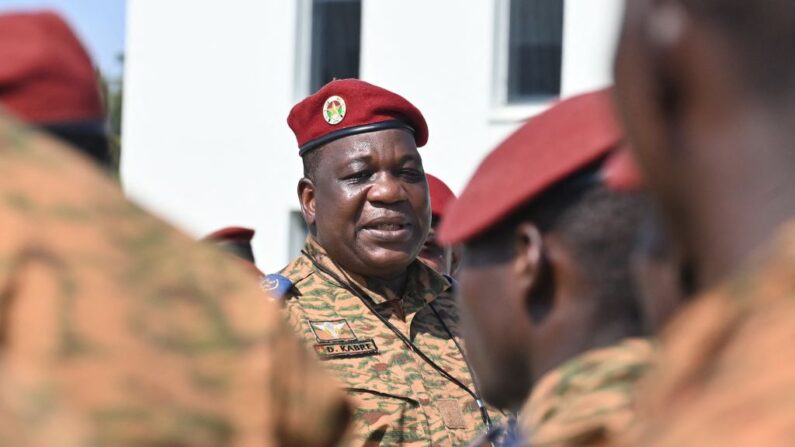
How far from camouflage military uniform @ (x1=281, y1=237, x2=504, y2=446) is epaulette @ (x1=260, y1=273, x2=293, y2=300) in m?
0.04

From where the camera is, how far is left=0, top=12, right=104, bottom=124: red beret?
1611 mm

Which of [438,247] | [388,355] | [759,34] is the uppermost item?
[759,34]

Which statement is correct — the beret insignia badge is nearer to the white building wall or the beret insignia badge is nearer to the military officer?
the military officer

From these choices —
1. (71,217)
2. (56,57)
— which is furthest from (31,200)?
(56,57)

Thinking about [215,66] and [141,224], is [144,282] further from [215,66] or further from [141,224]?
[215,66]

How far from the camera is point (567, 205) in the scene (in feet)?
6.88

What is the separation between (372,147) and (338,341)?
743 millimetres

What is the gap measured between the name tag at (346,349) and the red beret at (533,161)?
5.32 ft

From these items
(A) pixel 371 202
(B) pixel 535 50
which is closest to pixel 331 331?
(A) pixel 371 202

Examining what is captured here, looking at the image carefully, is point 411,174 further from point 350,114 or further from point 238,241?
point 238,241

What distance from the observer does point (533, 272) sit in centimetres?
208

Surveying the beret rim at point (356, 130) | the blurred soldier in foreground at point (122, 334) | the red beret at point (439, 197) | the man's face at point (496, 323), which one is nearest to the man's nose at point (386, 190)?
the beret rim at point (356, 130)

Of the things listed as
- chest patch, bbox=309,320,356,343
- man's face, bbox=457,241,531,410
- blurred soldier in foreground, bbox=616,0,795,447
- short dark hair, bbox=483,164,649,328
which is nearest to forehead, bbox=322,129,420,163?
chest patch, bbox=309,320,356,343

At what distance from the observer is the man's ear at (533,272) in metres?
2.06
